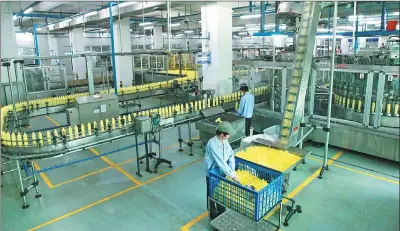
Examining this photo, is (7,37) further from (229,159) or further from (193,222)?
(229,159)

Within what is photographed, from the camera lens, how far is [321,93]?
804 cm

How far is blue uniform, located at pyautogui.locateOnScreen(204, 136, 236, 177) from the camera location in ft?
12.5

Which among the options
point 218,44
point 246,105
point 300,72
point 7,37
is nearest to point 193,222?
point 300,72

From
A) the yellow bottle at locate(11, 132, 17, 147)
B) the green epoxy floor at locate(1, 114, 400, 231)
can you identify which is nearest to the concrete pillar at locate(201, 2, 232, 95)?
the green epoxy floor at locate(1, 114, 400, 231)

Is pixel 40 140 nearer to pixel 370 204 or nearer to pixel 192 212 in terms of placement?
pixel 192 212

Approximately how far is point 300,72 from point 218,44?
4499 mm

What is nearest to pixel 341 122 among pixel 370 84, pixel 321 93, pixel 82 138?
pixel 370 84

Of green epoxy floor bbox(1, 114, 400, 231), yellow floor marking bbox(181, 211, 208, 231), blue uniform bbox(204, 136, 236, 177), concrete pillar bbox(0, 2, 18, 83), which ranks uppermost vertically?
concrete pillar bbox(0, 2, 18, 83)

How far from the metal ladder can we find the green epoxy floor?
3.96ft

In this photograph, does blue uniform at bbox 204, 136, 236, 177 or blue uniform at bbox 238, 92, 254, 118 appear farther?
blue uniform at bbox 238, 92, 254, 118

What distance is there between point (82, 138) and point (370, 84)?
589cm

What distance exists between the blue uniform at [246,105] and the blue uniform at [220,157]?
3.24 meters

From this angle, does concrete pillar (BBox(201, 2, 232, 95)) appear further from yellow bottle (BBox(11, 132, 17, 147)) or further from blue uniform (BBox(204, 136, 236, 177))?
yellow bottle (BBox(11, 132, 17, 147))

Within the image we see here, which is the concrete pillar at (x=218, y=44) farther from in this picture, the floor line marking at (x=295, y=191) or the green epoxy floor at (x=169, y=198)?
the floor line marking at (x=295, y=191)
